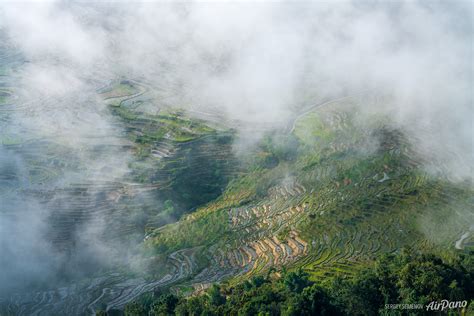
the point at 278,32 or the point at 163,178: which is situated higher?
the point at 278,32

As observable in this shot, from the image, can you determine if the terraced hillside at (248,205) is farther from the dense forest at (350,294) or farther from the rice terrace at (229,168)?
the dense forest at (350,294)

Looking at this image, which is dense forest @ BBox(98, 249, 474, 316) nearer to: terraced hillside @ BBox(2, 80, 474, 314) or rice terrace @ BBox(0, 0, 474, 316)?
rice terrace @ BBox(0, 0, 474, 316)

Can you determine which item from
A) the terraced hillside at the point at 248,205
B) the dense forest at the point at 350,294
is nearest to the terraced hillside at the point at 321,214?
the terraced hillside at the point at 248,205

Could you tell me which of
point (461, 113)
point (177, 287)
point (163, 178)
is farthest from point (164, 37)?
point (177, 287)

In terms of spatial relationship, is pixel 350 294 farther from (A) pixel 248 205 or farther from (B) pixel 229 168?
(B) pixel 229 168

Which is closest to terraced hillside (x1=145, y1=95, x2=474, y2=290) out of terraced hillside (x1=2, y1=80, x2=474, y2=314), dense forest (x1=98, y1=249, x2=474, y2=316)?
terraced hillside (x1=2, y1=80, x2=474, y2=314)

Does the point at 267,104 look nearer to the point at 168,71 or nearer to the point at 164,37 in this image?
the point at 168,71

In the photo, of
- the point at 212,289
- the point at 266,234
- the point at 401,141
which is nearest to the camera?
the point at 212,289
